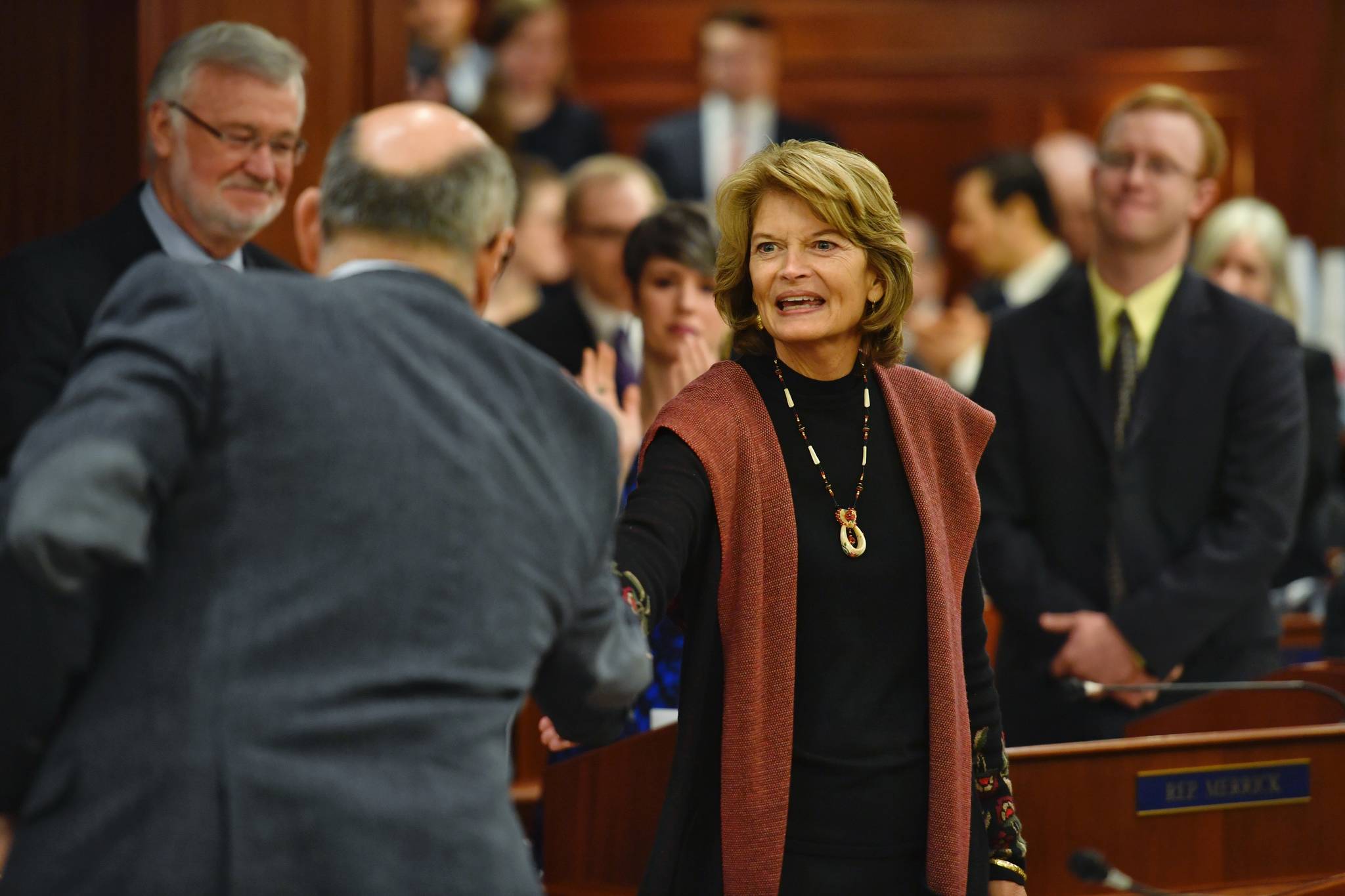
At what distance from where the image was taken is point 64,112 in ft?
10.1

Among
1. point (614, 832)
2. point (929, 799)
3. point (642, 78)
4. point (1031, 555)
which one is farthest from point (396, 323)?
point (642, 78)

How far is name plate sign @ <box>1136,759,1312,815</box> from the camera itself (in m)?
2.60

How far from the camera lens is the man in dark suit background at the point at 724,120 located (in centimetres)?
654

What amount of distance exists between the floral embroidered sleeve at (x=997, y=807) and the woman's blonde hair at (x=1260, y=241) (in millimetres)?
2927

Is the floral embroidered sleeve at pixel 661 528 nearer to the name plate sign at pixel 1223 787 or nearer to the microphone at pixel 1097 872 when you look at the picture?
the microphone at pixel 1097 872

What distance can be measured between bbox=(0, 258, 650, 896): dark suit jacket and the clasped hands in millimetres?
1996

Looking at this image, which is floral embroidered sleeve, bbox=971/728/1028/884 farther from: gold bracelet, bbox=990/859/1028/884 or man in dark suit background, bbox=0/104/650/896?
man in dark suit background, bbox=0/104/650/896

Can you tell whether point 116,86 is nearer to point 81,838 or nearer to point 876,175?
point 876,175

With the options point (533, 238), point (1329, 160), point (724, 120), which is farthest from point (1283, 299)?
Answer: point (1329, 160)

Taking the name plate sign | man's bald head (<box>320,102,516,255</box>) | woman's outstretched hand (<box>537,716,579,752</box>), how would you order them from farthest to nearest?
the name plate sign < woman's outstretched hand (<box>537,716,579,752</box>) < man's bald head (<box>320,102,516,255</box>)

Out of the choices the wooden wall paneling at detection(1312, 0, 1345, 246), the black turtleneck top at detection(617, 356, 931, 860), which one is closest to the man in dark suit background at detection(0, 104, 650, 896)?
the black turtleneck top at detection(617, 356, 931, 860)

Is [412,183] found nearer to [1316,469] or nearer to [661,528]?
[661,528]

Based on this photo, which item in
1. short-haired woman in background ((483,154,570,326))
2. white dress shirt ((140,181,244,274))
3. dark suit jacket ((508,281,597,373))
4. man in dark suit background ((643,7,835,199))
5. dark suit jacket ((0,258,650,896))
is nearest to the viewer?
dark suit jacket ((0,258,650,896))

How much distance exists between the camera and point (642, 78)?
8.00 m
